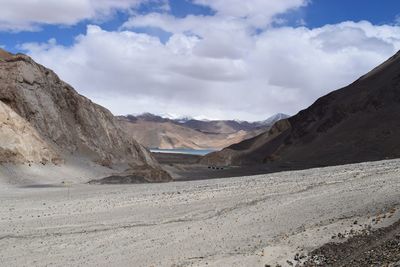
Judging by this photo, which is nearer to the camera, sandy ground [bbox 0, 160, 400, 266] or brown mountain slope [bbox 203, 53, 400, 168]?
sandy ground [bbox 0, 160, 400, 266]

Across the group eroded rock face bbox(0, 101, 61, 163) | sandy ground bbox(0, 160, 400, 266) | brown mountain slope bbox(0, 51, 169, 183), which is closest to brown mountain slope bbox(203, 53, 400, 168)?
brown mountain slope bbox(0, 51, 169, 183)

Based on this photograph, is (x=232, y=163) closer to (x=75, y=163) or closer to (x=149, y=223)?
(x=75, y=163)

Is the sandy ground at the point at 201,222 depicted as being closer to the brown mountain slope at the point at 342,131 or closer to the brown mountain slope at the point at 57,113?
the brown mountain slope at the point at 57,113

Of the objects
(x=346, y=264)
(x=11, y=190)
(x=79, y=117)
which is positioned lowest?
(x=346, y=264)

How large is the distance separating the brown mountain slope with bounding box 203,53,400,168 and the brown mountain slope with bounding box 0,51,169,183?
974 inches

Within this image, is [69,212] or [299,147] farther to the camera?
[299,147]

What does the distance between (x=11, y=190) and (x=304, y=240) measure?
18444 mm

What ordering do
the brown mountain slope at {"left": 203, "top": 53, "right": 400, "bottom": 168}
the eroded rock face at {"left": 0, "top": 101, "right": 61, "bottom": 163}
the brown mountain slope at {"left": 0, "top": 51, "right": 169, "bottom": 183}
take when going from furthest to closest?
the brown mountain slope at {"left": 203, "top": 53, "right": 400, "bottom": 168}, the brown mountain slope at {"left": 0, "top": 51, "right": 169, "bottom": 183}, the eroded rock face at {"left": 0, "top": 101, "right": 61, "bottom": 163}

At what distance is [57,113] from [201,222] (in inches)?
1177

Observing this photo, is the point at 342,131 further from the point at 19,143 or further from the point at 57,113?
the point at 19,143

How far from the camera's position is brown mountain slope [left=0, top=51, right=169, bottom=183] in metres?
39.2

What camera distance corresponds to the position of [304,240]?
11.4 m

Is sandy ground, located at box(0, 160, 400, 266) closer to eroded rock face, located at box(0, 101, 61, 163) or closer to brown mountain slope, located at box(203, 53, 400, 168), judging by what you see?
eroded rock face, located at box(0, 101, 61, 163)

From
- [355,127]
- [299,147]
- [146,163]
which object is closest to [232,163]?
[299,147]
